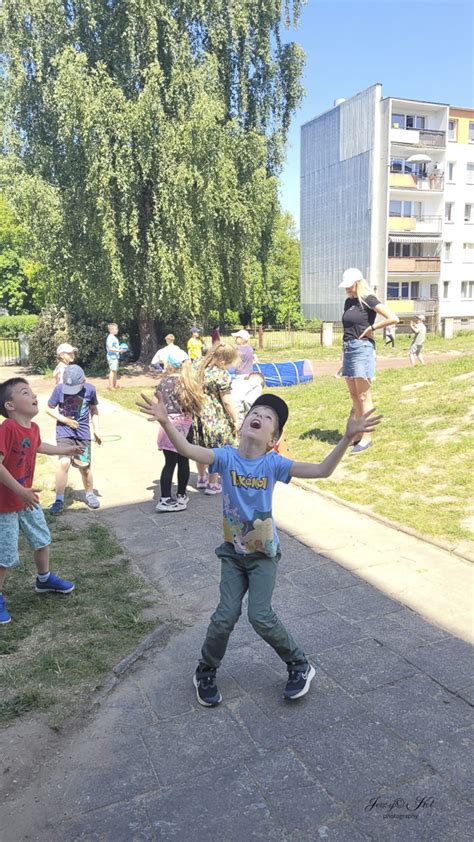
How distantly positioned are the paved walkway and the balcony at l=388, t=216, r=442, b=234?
38.4 meters

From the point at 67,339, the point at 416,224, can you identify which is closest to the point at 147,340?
the point at 67,339

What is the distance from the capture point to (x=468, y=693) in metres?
3.42

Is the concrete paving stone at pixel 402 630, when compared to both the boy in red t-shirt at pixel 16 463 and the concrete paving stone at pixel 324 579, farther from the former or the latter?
the boy in red t-shirt at pixel 16 463

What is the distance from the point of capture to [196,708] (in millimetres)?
3406

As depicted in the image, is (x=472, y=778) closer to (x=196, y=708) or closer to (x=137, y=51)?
(x=196, y=708)

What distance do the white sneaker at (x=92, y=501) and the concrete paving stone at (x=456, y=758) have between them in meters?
4.80

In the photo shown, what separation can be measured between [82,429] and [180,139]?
1442 cm

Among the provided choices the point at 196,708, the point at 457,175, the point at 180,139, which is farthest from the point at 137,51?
the point at 457,175

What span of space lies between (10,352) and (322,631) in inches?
1054

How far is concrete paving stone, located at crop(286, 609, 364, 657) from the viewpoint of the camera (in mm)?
3980

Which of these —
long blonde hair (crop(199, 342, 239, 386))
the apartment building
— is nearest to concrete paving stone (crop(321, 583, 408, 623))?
long blonde hair (crop(199, 342, 239, 386))

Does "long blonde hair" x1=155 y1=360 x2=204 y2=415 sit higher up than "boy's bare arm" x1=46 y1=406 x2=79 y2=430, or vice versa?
"long blonde hair" x1=155 y1=360 x2=204 y2=415

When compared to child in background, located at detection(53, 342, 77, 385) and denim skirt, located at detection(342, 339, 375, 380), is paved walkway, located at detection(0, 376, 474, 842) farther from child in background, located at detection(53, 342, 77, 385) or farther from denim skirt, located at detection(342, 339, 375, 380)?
denim skirt, located at detection(342, 339, 375, 380)

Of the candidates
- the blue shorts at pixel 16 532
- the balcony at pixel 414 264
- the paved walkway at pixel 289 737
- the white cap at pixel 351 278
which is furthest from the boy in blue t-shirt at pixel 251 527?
the balcony at pixel 414 264
